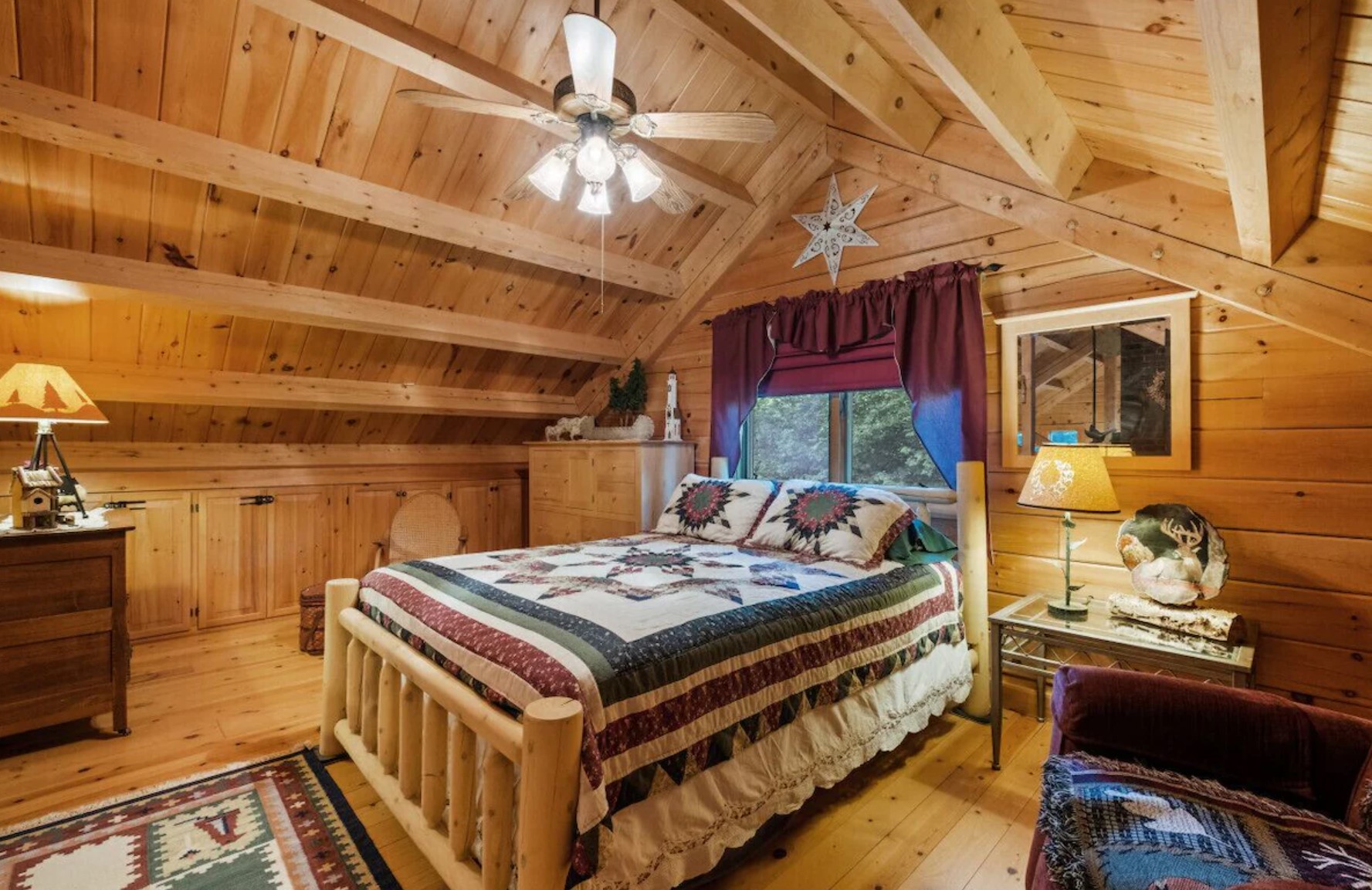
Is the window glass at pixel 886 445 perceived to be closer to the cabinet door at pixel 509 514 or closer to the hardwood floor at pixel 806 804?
the hardwood floor at pixel 806 804

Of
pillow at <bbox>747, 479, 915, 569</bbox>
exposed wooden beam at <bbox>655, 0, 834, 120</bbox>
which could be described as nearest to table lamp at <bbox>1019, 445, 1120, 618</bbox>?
pillow at <bbox>747, 479, 915, 569</bbox>

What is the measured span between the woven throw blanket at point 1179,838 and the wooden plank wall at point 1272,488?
1238mm

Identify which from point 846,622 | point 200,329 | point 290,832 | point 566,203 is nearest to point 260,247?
point 200,329

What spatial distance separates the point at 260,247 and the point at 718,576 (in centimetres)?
244

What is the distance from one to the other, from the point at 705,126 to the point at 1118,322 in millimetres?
1763

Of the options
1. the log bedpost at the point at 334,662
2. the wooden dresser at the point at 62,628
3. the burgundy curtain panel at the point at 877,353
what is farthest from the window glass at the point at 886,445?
the wooden dresser at the point at 62,628

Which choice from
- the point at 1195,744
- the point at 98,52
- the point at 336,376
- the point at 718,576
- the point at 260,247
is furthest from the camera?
the point at 336,376

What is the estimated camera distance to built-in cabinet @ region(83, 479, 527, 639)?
3352mm

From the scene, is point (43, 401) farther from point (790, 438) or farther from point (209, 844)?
point (790, 438)

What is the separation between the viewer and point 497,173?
2754mm

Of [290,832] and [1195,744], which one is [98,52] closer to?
[290,832]

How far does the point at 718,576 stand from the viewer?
2.14 meters

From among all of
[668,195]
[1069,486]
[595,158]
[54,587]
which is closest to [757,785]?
[1069,486]

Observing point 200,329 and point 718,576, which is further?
point 200,329
